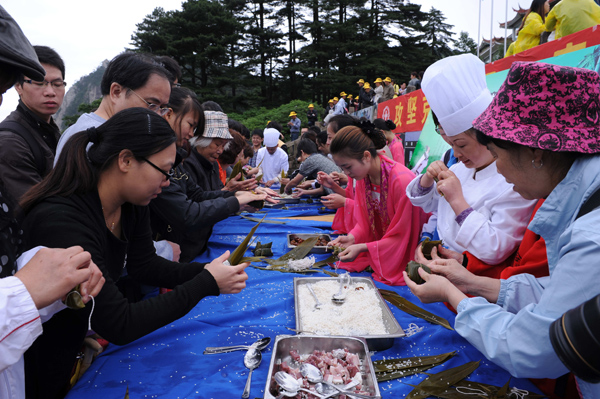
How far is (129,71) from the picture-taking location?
84.2 inches

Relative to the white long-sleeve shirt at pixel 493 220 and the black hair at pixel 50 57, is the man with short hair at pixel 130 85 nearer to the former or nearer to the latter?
the black hair at pixel 50 57

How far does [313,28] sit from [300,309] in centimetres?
3135

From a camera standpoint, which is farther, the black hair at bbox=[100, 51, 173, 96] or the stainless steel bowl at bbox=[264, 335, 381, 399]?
the black hair at bbox=[100, 51, 173, 96]

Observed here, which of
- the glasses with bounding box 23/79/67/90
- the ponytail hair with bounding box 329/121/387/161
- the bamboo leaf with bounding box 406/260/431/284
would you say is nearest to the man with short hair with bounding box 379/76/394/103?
the ponytail hair with bounding box 329/121/387/161

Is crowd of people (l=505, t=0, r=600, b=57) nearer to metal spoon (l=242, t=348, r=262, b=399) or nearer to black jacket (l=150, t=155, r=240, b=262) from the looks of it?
black jacket (l=150, t=155, r=240, b=262)

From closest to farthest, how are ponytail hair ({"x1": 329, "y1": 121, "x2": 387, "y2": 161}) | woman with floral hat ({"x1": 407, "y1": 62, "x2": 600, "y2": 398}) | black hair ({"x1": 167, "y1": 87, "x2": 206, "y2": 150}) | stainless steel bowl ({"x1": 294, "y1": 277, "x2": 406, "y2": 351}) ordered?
woman with floral hat ({"x1": 407, "y1": 62, "x2": 600, "y2": 398}), stainless steel bowl ({"x1": 294, "y1": 277, "x2": 406, "y2": 351}), black hair ({"x1": 167, "y1": 87, "x2": 206, "y2": 150}), ponytail hair ({"x1": 329, "y1": 121, "x2": 387, "y2": 161})

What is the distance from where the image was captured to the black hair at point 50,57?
2.58 meters

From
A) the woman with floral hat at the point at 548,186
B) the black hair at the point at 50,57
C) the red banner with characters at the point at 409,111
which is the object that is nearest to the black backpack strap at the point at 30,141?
the black hair at the point at 50,57

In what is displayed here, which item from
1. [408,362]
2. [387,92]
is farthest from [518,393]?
[387,92]

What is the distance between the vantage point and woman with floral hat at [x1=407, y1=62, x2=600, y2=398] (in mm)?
895

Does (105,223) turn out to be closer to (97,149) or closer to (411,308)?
(97,149)

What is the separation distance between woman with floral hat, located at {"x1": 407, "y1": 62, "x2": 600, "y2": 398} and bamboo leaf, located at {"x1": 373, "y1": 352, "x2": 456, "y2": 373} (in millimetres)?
339

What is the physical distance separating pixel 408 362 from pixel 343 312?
0.46 m

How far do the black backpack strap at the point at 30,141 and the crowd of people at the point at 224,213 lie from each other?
0.01 m
